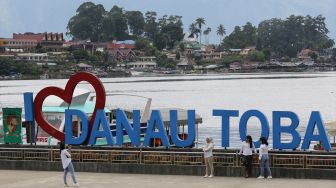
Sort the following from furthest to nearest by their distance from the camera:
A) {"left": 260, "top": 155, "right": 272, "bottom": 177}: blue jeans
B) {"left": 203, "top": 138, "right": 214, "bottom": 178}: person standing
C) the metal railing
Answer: {"left": 203, "top": 138, "right": 214, "bottom": 178}: person standing, the metal railing, {"left": 260, "top": 155, "right": 272, "bottom": 177}: blue jeans

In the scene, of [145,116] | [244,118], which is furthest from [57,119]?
[244,118]

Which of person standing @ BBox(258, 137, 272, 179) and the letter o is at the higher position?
the letter o

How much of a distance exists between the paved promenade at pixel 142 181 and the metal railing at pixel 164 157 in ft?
2.49

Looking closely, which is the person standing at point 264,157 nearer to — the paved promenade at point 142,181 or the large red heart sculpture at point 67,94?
the paved promenade at point 142,181

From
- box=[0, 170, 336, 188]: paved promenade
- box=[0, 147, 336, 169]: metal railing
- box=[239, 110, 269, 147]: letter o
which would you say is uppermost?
box=[239, 110, 269, 147]: letter o

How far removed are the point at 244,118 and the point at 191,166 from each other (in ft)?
9.00

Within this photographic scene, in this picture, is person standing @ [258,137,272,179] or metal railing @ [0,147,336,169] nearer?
person standing @ [258,137,272,179]

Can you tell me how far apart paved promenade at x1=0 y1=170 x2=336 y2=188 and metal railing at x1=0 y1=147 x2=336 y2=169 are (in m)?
0.76

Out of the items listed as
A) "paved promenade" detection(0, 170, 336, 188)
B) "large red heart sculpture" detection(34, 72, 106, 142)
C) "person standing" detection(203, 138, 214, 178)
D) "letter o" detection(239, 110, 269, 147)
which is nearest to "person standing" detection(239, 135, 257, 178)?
"paved promenade" detection(0, 170, 336, 188)

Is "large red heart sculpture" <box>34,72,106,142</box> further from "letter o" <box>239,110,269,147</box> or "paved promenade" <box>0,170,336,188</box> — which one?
"letter o" <box>239,110,269,147</box>

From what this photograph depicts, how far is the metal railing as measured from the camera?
2508cm

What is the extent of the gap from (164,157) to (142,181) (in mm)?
1962

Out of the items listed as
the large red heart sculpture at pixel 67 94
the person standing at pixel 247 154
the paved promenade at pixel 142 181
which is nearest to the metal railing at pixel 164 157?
the person standing at pixel 247 154

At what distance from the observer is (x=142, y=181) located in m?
25.1
